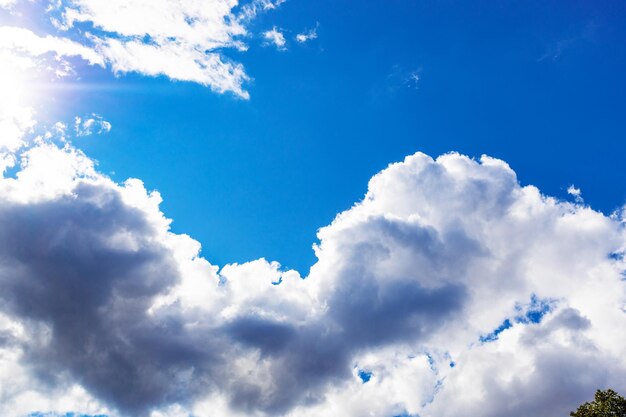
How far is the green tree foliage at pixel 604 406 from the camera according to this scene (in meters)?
104

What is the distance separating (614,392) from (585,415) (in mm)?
8227

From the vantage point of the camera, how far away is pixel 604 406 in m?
105

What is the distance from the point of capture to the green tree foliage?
343 feet

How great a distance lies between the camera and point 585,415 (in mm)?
106500

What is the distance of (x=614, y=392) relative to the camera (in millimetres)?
107000
